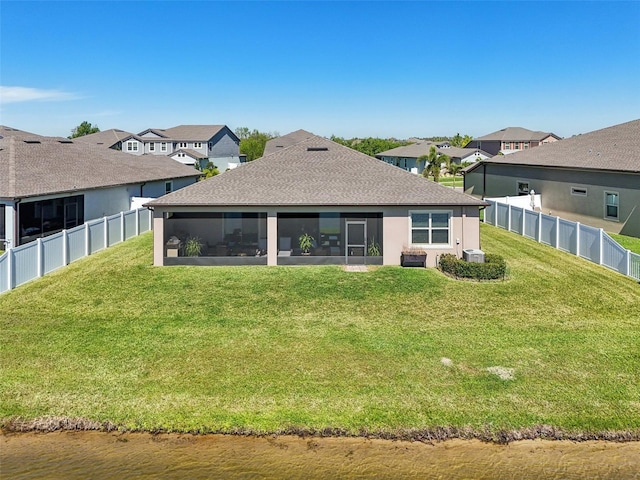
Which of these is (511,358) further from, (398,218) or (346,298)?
(398,218)

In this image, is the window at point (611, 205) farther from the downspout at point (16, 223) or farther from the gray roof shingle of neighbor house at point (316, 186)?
the downspout at point (16, 223)

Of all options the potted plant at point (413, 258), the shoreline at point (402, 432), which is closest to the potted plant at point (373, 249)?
the potted plant at point (413, 258)

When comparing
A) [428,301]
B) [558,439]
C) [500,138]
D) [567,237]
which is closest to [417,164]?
[500,138]

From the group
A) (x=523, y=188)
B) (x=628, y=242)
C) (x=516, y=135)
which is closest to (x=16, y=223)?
(x=628, y=242)

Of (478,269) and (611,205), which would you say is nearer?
(478,269)

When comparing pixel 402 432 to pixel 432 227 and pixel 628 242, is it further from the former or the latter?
pixel 628 242

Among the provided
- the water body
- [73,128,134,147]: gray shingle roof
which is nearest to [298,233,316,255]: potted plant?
the water body
